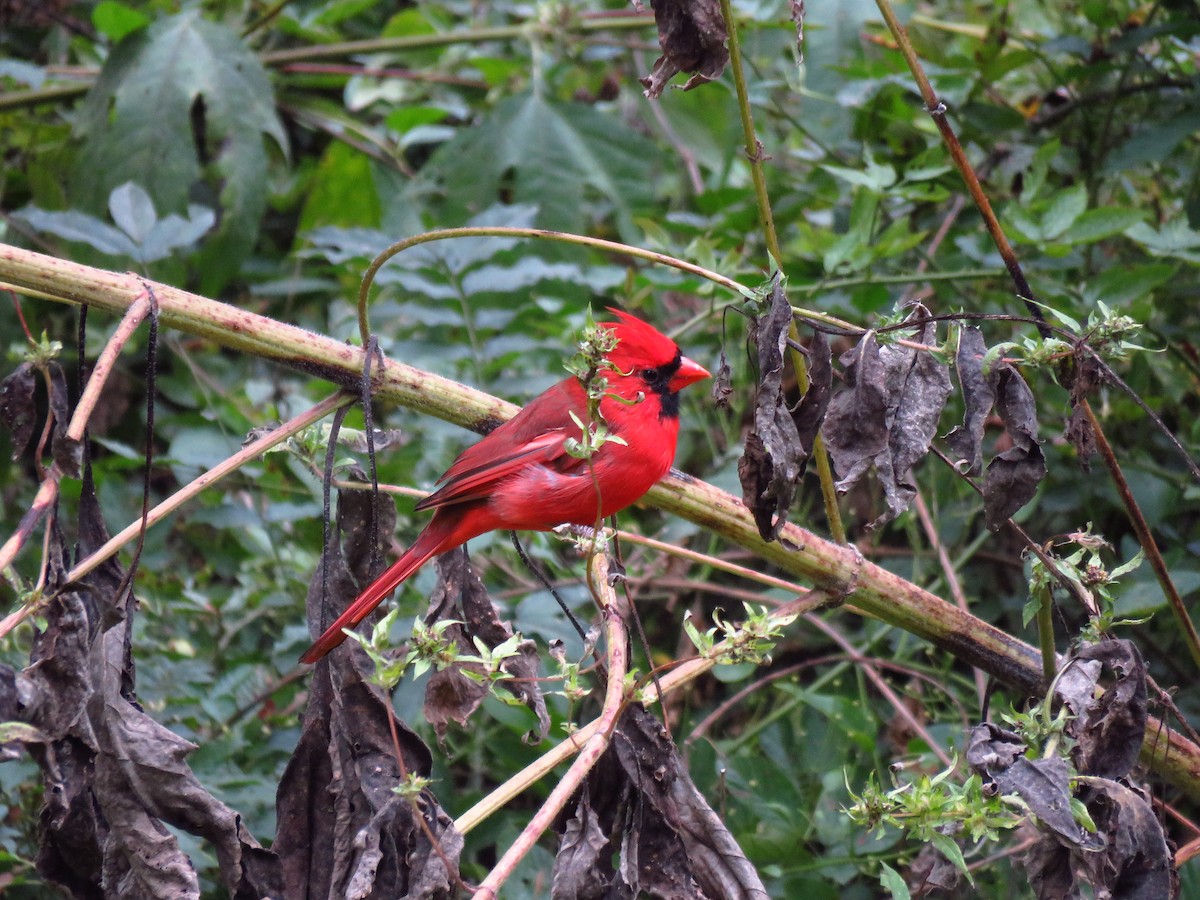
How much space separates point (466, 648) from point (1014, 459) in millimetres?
802

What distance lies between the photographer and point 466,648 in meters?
1.82

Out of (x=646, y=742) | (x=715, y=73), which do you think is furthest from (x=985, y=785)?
(x=715, y=73)

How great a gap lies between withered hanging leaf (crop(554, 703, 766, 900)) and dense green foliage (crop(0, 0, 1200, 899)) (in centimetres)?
62

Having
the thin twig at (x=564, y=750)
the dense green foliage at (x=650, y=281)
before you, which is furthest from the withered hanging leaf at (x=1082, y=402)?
the dense green foliage at (x=650, y=281)

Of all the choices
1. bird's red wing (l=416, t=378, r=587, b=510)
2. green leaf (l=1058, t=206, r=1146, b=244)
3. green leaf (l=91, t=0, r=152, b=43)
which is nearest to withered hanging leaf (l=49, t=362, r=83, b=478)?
bird's red wing (l=416, t=378, r=587, b=510)

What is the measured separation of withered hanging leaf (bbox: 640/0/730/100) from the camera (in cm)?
153

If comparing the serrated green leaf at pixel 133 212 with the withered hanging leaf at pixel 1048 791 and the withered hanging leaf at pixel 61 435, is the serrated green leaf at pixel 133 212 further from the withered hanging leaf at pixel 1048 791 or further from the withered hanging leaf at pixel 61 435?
the withered hanging leaf at pixel 1048 791

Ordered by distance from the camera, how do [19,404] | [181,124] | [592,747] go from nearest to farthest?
[592,747], [19,404], [181,124]

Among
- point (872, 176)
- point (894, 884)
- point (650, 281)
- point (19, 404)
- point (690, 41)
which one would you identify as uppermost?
point (690, 41)

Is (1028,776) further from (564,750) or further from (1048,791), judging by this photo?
(564,750)

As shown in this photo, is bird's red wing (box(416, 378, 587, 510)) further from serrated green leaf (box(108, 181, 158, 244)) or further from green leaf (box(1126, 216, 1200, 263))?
green leaf (box(1126, 216, 1200, 263))

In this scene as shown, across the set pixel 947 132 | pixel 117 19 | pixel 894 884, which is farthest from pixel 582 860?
pixel 117 19

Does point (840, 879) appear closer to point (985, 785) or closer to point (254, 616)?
point (985, 785)

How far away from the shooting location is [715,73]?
5.09 feet
